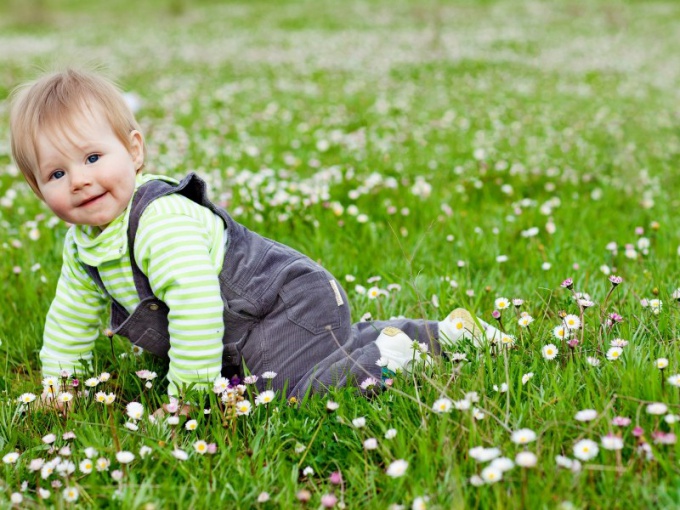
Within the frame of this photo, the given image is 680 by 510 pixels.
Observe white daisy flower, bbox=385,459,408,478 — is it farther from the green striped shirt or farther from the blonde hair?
the blonde hair

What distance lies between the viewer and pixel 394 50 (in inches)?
738

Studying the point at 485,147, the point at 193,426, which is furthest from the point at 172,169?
the point at 193,426

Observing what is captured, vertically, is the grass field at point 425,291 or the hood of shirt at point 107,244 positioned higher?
the hood of shirt at point 107,244

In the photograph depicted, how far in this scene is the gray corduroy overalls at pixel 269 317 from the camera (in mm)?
3178

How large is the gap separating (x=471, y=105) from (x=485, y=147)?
3272 mm

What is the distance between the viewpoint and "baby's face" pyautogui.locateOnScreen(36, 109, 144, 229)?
9.78ft

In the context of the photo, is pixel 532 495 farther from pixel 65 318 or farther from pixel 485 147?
pixel 485 147

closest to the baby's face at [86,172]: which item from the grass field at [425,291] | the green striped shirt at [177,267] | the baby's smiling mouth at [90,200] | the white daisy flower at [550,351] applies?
the baby's smiling mouth at [90,200]

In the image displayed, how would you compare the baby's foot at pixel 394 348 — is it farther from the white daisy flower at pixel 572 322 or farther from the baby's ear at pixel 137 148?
the baby's ear at pixel 137 148

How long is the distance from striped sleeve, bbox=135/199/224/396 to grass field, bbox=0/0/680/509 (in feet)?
0.72

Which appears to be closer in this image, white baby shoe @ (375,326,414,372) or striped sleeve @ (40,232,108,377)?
white baby shoe @ (375,326,414,372)

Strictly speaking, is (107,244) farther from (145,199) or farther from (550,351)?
(550,351)

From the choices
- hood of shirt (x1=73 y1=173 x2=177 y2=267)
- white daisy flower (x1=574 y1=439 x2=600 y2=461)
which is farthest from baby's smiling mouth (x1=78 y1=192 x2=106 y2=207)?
white daisy flower (x1=574 y1=439 x2=600 y2=461)

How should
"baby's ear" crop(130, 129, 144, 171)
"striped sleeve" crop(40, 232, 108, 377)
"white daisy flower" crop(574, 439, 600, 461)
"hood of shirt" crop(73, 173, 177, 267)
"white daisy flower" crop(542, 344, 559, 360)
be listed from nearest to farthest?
1. "white daisy flower" crop(574, 439, 600, 461)
2. "white daisy flower" crop(542, 344, 559, 360)
3. "hood of shirt" crop(73, 173, 177, 267)
4. "baby's ear" crop(130, 129, 144, 171)
5. "striped sleeve" crop(40, 232, 108, 377)
